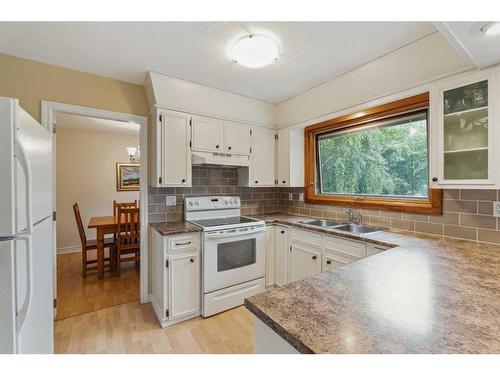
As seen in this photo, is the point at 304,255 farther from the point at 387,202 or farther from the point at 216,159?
the point at 216,159

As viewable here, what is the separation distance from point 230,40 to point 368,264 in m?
1.82

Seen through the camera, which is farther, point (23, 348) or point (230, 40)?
point (230, 40)

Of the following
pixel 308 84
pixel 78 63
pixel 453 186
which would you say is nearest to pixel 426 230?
pixel 453 186

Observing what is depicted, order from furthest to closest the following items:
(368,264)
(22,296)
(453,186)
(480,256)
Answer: (453,186) → (480,256) → (368,264) → (22,296)

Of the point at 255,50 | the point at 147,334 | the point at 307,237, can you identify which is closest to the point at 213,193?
the point at 307,237

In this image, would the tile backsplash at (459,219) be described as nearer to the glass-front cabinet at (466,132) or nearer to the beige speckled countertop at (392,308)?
the glass-front cabinet at (466,132)

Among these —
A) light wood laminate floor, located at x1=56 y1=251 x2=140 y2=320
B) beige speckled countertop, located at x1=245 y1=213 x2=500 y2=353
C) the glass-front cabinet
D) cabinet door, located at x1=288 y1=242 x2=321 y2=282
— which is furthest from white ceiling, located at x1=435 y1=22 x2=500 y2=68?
light wood laminate floor, located at x1=56 y1=251 x2=140 y2=320

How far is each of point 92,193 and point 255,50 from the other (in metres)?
4.46

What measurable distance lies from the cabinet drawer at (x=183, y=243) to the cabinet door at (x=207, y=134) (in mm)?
971

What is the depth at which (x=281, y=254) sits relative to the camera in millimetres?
2781

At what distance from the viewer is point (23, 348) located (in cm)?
104

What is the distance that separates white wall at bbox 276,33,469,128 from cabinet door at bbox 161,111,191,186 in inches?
55.5

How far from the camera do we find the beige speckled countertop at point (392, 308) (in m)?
0.64
